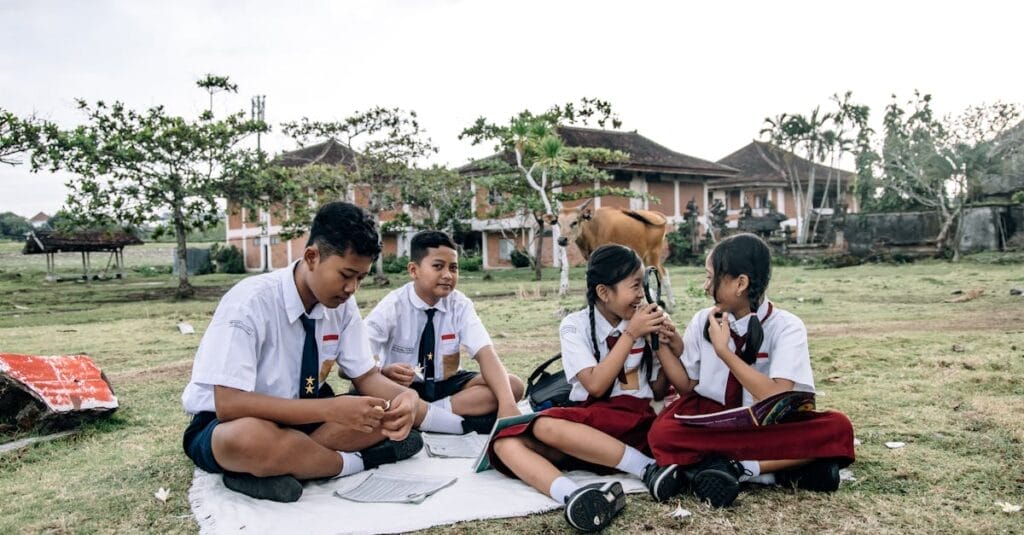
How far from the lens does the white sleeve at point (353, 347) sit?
3.87m

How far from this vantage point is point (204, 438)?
3.41 meters

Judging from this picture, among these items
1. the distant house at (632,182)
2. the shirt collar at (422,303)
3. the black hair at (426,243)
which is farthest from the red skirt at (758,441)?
the distant house at (632,182)

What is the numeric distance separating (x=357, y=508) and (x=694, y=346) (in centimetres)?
178

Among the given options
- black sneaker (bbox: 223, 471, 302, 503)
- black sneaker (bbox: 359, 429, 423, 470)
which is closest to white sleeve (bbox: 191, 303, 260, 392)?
black sneaker (bbox: 223, 471, 302, 503)

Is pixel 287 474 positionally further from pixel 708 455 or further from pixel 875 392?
pixel 875 392

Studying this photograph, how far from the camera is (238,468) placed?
3363mm

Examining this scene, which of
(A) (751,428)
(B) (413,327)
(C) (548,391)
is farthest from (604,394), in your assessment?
(B) (413,327)

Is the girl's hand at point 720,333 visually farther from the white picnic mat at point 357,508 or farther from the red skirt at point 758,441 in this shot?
the white picnic mat at point 357,508

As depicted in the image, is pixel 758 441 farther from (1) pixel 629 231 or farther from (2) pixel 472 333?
(1) pixel 629 231

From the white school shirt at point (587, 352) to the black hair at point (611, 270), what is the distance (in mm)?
22

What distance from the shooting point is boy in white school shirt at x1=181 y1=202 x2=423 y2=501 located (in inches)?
127

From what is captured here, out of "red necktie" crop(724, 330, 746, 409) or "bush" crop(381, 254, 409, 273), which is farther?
"bush" crop(381, 254, 409, 273)

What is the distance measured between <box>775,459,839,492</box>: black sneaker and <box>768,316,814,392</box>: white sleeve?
335 millimetres

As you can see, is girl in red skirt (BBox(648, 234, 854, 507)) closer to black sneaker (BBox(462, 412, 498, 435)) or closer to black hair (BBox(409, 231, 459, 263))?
black sneaker (BBox(462, 412, 498, 435))
